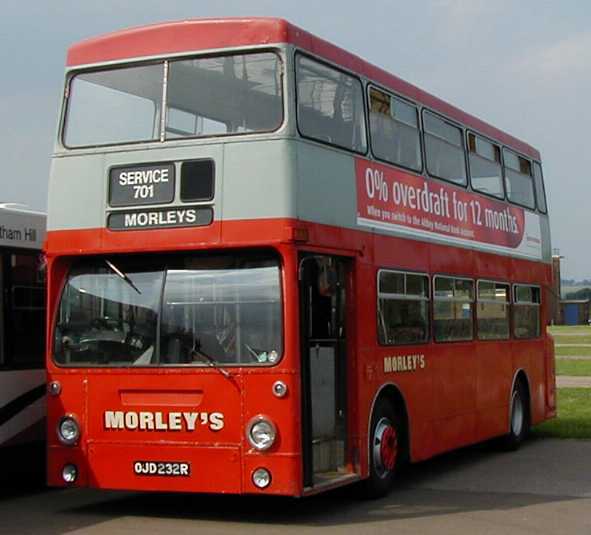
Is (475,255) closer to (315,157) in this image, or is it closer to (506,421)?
(506,421)

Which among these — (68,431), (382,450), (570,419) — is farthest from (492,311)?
(68,431)

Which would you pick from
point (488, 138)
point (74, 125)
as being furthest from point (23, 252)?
point (488, 138)

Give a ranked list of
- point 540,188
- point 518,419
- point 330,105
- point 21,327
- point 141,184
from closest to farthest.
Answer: point 141,184, point 330,105, point 21,327, point 518,419, point 540,188

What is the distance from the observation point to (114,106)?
37.9 ft

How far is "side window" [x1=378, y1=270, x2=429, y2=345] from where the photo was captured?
12570 mm

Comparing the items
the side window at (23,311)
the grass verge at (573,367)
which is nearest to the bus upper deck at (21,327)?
the side window at (23,311)

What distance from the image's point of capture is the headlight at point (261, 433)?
10523mm

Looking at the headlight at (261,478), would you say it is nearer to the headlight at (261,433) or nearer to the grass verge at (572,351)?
the headlight at (261,433)

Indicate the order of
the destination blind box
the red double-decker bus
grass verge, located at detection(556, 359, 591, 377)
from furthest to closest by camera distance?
grass verge, located at detection(556, 359, 591, 377) → the destination blind box → the red double-decker bus

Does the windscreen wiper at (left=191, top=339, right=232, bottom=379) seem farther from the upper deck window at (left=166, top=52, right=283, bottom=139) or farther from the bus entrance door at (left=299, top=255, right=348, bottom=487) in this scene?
the upper deck window at (left=166, top=52, right=283, bottom=139)

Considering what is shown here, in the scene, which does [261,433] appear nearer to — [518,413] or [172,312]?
[172,312]

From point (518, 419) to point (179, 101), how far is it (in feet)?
27.5

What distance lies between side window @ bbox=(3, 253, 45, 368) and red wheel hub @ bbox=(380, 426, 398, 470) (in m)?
3.58

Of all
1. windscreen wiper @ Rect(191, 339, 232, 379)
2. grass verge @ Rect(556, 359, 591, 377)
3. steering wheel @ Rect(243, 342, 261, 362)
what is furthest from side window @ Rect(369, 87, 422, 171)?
grass verge @ Rect(556, 359, 591, 377)
